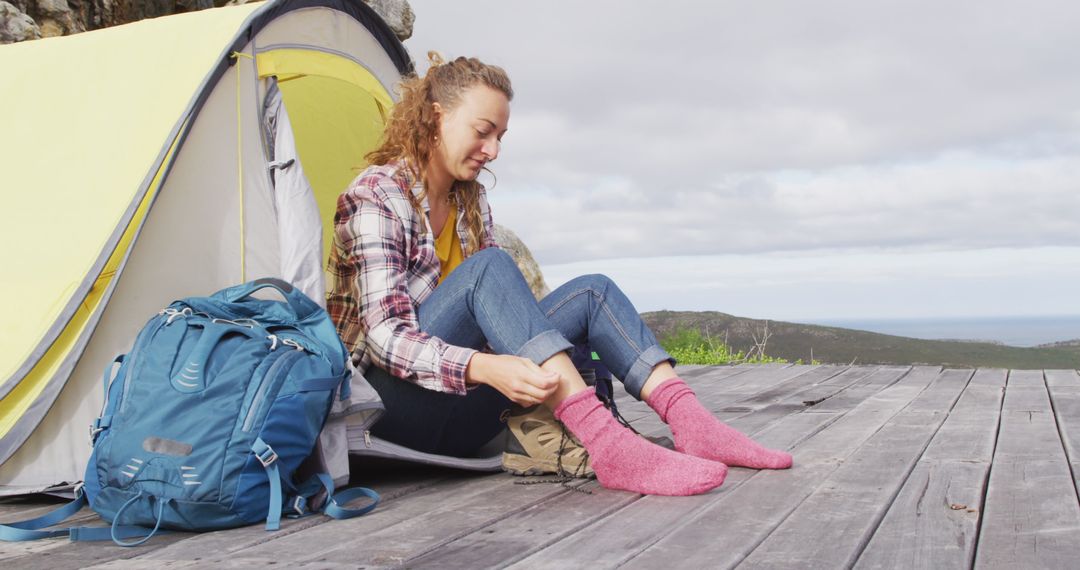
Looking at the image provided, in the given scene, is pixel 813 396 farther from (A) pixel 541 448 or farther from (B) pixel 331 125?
(B) pixel 331 125

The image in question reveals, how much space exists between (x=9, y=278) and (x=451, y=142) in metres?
1.20

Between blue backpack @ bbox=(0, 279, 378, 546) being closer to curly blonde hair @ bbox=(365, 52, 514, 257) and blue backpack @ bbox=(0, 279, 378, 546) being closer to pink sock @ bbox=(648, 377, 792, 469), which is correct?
curly blonde hair @ bbox=(365, 52, 514, 257)

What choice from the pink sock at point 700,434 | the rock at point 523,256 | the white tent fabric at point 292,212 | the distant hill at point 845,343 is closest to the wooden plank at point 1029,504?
the pink sock at point 700,434

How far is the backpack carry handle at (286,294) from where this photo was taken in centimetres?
227

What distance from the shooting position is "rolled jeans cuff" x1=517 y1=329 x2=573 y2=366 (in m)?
2.23

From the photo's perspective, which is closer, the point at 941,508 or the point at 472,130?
the point at 941,508

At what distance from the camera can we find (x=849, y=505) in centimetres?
207

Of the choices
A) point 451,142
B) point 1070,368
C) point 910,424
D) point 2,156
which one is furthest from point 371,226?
point 1070,368

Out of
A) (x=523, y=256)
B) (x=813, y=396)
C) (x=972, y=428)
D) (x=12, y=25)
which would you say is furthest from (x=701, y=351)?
(x=12, y=25)

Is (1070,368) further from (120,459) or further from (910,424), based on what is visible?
(120,459)

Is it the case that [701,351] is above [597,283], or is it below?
below

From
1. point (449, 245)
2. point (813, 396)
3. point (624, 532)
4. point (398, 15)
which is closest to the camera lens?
point (624, 532)

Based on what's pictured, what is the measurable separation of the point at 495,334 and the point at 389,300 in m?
0.28

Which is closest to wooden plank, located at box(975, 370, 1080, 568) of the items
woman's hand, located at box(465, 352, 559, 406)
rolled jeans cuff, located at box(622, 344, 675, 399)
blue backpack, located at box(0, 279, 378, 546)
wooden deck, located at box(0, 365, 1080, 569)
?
wooden deck, located at box(0, 365, 1080, 569)
